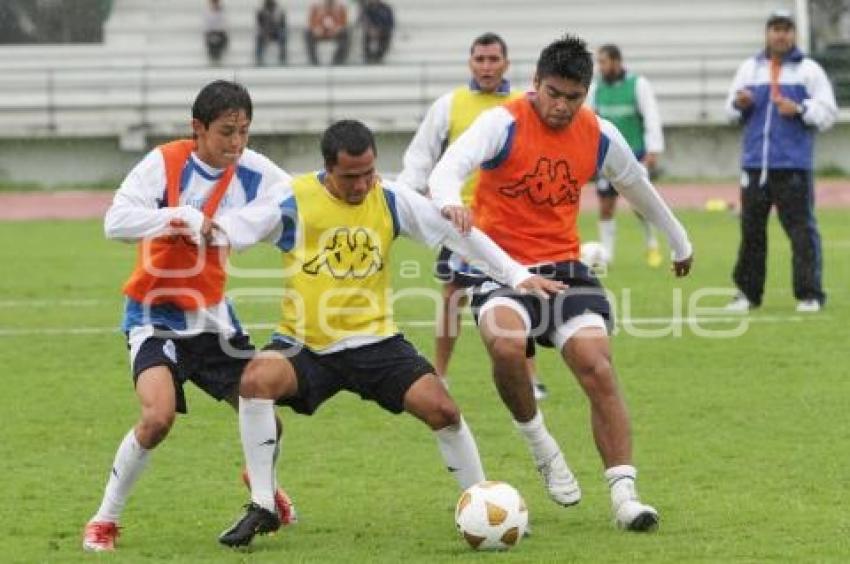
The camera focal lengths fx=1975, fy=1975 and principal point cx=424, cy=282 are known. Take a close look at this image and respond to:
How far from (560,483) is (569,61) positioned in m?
1.73

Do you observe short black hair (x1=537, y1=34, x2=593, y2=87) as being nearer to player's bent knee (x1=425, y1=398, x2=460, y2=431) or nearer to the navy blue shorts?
the navy blue shorts

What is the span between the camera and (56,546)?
24.7ft

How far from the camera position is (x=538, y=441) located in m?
8.27

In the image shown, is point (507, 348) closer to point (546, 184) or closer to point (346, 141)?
point (546, 184)

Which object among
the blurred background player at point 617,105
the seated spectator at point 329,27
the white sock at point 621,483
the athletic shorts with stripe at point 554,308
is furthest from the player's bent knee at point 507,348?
the seated spectator at point 329,27

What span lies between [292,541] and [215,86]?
1.79 m

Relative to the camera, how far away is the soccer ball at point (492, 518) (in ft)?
24.1

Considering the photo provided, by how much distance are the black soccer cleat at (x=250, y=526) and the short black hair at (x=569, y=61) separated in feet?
6.95

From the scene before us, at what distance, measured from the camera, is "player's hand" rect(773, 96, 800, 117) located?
592 inches

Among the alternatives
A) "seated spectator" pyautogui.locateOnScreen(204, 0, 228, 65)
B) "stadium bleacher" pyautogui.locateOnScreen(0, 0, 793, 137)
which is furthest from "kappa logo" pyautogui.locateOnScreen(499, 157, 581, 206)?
"seated spectator" pyautogui.locateOnScreen(204, 0, 228, 65)

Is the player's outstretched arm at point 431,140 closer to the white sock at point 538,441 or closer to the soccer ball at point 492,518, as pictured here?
the white sock at point 538,441

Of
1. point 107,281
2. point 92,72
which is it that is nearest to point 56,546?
point 107,281

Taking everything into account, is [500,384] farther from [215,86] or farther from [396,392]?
[215,86]

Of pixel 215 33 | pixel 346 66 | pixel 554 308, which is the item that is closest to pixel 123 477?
pixel 554 308
